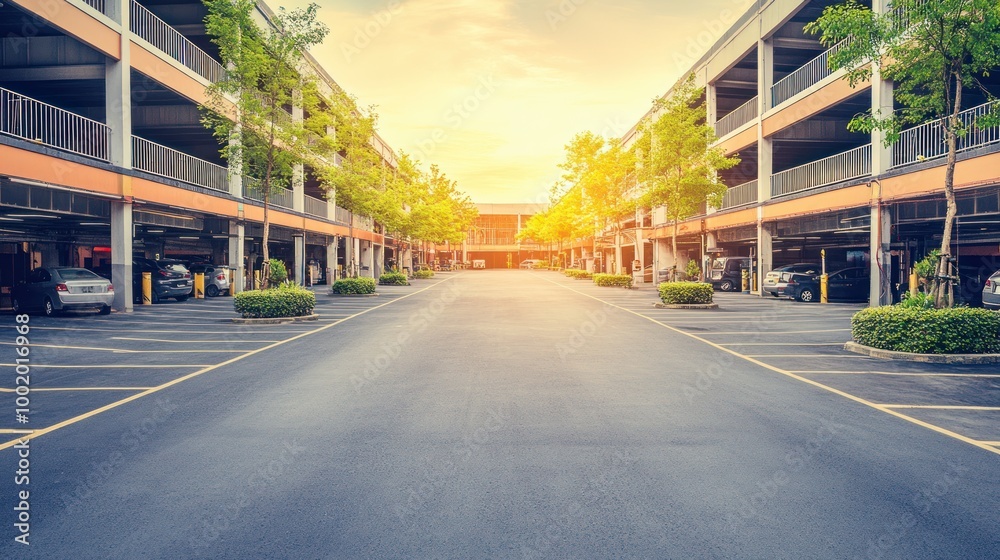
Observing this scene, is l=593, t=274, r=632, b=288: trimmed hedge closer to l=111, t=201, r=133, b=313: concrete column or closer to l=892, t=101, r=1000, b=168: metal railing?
l=892, t=101, r=1000, b=168: metal railing

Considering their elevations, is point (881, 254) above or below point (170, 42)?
below

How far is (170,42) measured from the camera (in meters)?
23.9

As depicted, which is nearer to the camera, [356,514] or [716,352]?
[356,514]

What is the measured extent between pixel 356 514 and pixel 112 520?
1.63 metres

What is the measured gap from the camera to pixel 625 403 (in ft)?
24.4

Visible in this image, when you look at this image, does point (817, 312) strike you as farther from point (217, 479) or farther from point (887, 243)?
point (217, 479)

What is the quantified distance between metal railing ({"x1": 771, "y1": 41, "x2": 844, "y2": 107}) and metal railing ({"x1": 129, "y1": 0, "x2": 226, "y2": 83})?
81.5 ft

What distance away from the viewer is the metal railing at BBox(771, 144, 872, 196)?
23625 mm

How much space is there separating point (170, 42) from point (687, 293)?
22.2m

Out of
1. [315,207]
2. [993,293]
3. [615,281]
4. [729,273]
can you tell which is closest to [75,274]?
[315,207]

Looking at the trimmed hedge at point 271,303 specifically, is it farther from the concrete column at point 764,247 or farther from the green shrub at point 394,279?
the green shrub at point 394,279

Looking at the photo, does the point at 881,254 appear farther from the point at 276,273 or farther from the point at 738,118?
the point at 276,273

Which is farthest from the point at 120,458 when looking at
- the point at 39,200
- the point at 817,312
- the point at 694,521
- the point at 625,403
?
the point at 817,312

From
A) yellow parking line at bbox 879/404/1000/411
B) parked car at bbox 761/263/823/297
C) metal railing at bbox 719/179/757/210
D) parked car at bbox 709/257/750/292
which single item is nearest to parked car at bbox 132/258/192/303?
yellow parking line at bbox 879/404/1000/411
